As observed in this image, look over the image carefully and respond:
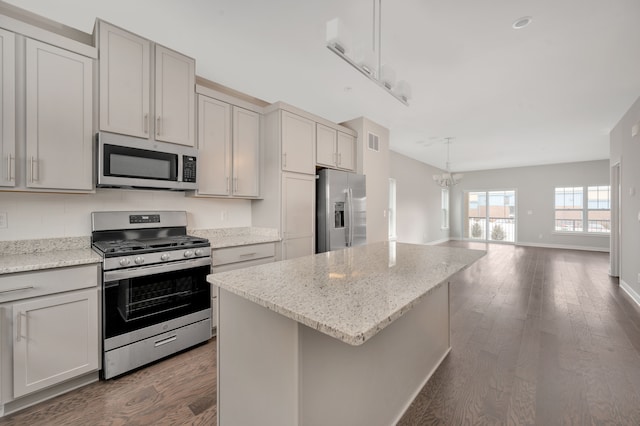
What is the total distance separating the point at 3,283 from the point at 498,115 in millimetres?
5728

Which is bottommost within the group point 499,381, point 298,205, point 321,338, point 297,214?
point 499,381

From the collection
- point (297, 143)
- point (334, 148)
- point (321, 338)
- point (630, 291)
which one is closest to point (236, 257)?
point (297, 143)

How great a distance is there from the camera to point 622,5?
1981 millimetres

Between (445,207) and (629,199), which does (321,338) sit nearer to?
(629,199)

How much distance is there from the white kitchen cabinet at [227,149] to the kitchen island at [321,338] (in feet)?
5.46

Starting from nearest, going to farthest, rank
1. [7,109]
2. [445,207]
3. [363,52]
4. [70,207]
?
1. [363,52]
2. [7,109]
3. [70,207]
4. [445,207]

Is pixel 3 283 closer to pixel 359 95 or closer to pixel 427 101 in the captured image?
pixel 359 95

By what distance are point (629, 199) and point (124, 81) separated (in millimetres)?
6253

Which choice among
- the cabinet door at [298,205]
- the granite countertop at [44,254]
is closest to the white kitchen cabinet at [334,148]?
the cabinet door at [298,205]

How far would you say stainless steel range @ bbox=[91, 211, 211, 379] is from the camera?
1911mm

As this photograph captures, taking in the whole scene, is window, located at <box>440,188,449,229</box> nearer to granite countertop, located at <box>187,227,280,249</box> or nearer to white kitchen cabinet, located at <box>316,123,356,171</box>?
white kitchen cabinet, located at <box>316,123,356,171</box>

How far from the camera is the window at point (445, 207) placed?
389 inches

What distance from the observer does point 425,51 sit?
255 cm

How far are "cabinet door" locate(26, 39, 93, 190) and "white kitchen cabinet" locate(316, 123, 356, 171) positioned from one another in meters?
2.32
